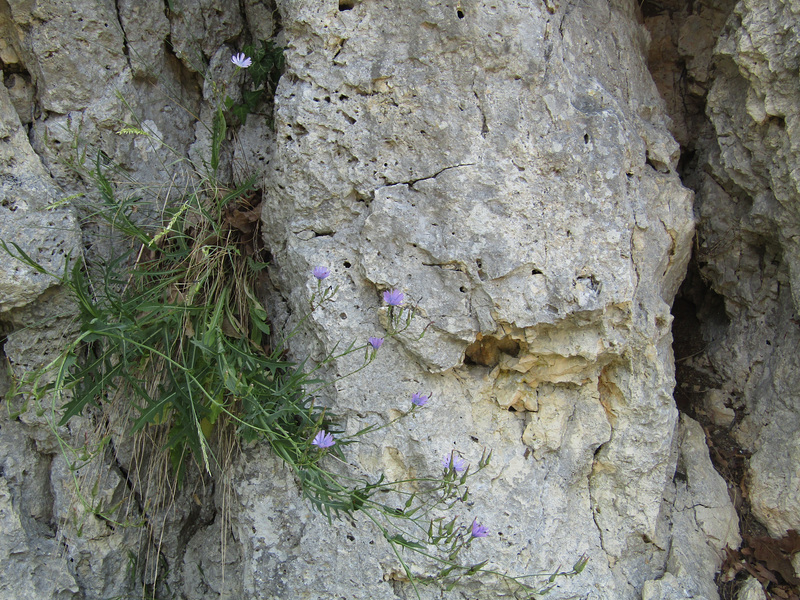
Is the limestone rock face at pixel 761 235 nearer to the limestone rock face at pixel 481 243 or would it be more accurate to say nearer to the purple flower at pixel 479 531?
the limestone rock face at pixel 481 243

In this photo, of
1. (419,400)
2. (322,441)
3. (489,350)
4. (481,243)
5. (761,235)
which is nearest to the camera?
(322,441)

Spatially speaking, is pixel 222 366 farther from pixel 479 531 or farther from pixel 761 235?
pixel 761 235

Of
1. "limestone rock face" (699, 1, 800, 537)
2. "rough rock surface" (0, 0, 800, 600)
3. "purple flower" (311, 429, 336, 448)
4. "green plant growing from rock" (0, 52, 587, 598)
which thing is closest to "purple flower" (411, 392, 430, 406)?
"green plant growing from rock" (0, 52, 587, 598)

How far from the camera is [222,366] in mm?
1733

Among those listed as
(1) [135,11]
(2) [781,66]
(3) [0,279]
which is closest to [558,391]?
(2) [781,66]

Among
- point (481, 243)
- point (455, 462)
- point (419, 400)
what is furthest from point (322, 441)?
point (481, 243)

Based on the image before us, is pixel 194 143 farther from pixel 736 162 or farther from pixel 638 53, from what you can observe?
pixel 736 162

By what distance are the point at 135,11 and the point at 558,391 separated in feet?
6.52

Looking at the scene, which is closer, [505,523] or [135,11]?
[505,523]

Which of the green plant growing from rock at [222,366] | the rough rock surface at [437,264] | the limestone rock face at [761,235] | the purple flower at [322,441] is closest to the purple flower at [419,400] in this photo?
the green plant growing from rock at [222,366]

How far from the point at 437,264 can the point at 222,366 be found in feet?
2.29

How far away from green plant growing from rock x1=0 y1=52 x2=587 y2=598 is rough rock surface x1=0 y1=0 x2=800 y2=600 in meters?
0.08

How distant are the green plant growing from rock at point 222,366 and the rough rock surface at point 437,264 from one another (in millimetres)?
82

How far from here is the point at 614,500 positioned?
2.10 meters
